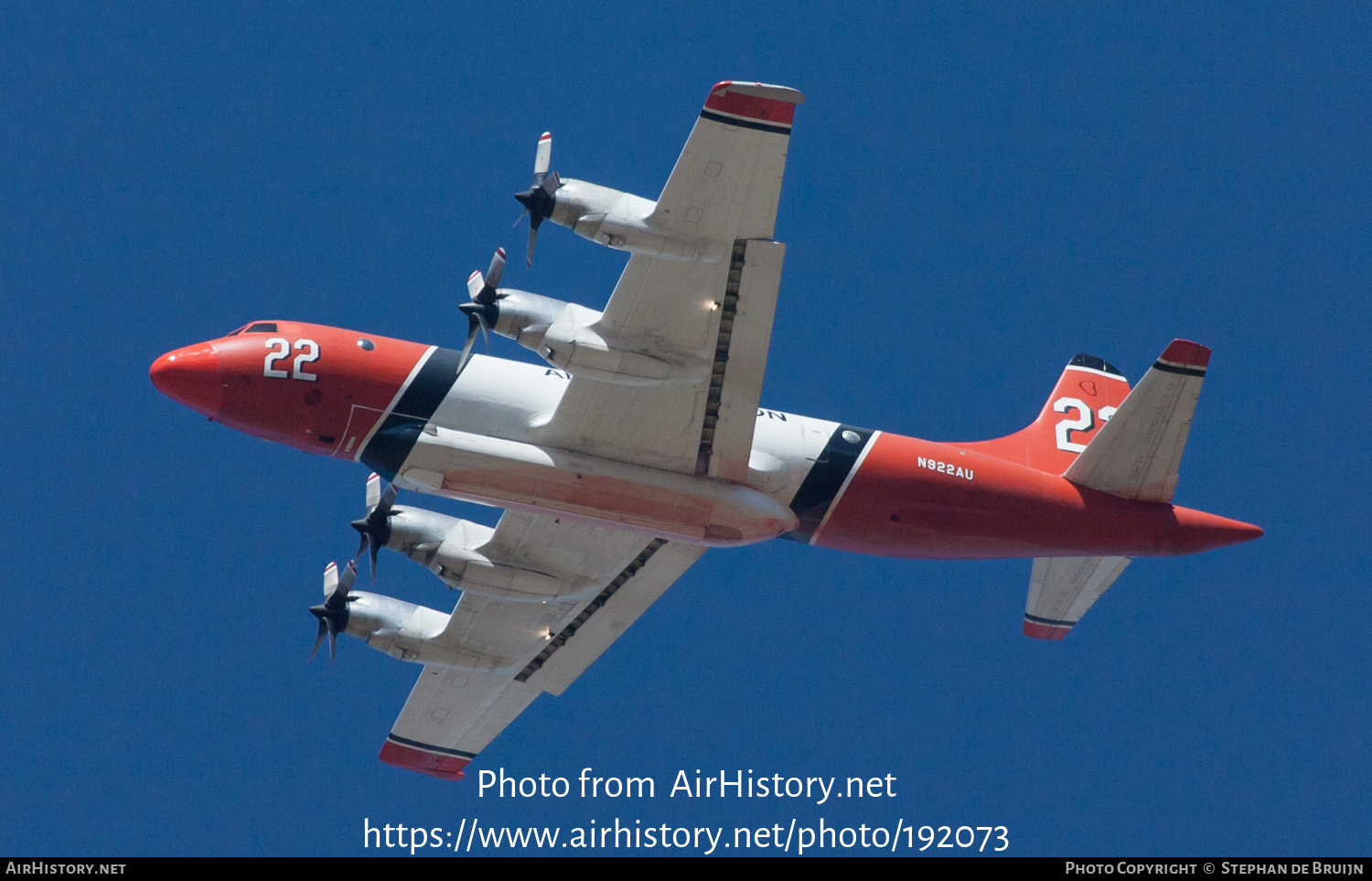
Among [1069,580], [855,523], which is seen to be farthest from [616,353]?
[1069,580]

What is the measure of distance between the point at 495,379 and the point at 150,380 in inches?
263

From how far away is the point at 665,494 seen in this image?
88.5 feet

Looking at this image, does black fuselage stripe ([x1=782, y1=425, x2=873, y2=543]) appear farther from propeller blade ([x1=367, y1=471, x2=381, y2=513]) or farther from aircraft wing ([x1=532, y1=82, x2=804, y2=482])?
propeller blade ([x1=367, y1=471, x2=381, y2=513])

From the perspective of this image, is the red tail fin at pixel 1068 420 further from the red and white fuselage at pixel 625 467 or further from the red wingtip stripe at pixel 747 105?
the red wingtip stripe at pixel 747 105

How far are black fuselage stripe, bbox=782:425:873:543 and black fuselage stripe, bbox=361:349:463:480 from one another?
7.18 m

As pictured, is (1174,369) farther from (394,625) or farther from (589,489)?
(394,625)

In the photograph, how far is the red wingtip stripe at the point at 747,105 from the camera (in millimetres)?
23078

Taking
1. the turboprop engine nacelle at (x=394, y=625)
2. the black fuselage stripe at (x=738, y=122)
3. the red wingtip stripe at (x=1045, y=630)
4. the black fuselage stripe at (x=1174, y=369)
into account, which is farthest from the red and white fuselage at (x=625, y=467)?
the black fuselage stripe at (x=738, y=122)

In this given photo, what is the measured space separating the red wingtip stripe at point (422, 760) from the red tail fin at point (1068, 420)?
47.8 feet

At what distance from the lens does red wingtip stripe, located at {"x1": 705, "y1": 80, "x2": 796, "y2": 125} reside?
23078 mm

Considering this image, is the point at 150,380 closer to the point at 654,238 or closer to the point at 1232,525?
the point at 654,238

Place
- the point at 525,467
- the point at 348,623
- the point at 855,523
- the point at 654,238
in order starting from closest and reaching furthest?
the point at 654,238
the point at 525,467
the point at 855,523
the point at 348,623

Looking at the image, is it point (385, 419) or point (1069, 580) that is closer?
point (385, 419)

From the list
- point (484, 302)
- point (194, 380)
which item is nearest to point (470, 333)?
point (484, 302)
